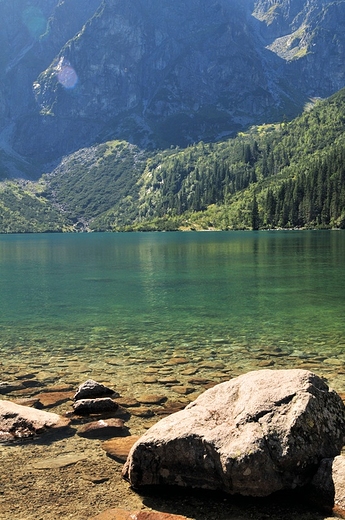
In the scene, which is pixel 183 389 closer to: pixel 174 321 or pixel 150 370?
pixel 150 370

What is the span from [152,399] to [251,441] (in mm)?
7798

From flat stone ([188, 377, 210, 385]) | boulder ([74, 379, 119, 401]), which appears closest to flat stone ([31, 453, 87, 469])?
boulder ([74, 379, 119, 401])

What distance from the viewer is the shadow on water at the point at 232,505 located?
9156 mm

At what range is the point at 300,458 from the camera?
9.73 metres

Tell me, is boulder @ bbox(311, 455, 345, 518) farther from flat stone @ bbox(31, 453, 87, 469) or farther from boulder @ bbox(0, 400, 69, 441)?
boulder @ bbox(0, 400, 69, 441)

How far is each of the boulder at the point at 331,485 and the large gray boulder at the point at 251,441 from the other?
0.23m

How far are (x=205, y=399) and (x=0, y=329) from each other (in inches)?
998

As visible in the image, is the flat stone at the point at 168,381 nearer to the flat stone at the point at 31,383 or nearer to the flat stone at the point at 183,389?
the flat stone at the point at 183,389

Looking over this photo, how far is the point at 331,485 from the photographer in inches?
375

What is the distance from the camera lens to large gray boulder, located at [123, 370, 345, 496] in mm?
9547

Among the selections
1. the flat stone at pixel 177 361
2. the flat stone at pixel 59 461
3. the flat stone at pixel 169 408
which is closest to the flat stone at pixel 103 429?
the flat stone at pixel 59 461

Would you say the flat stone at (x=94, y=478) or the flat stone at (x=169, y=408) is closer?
the flat stone at (x=94, y=478)

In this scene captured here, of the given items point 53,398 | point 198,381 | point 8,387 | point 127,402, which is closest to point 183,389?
point 198,381

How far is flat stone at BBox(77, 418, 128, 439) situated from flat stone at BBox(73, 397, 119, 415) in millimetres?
1004
